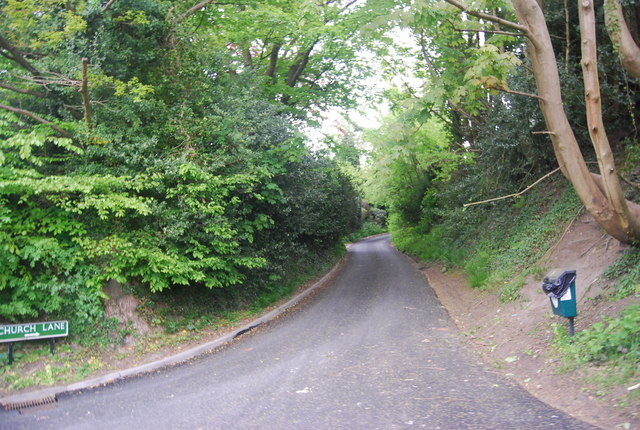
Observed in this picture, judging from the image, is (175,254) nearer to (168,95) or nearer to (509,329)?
(168,95)

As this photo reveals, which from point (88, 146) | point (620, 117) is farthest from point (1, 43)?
point (620, 117)

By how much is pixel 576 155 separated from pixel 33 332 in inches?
379

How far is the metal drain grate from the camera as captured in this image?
22.2 feet

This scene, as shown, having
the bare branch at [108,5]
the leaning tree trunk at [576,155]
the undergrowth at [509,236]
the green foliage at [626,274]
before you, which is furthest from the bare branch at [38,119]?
the green foliage at [626,274]

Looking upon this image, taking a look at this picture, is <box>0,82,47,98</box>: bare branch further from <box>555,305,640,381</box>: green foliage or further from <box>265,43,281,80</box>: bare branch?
<box>555,305,640,381</box>: green foliage

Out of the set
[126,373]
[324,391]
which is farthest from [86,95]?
[324,391]

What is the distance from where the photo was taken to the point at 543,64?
8172mm

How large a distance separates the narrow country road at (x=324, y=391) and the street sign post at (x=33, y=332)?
134cm

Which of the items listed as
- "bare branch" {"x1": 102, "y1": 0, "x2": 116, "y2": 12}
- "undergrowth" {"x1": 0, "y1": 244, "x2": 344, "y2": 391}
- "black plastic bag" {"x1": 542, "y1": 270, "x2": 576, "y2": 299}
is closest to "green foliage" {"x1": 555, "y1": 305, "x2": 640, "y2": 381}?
"black plastic bag" {"x1": 542, "y1": 270, "x2": 576, "y2": 299}

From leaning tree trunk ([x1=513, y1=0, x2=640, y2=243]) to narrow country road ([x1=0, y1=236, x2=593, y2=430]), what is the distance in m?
3.31

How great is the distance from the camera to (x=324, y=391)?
20.9ft

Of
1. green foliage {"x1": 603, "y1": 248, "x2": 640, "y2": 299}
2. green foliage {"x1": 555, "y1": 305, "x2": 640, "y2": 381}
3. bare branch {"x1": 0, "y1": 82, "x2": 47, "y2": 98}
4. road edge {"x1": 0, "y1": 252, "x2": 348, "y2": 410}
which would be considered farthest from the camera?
bare branch {"x1": 0, "y1": 82, "x2": 47, "y2": 98}

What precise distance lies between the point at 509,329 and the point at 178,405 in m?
5.91

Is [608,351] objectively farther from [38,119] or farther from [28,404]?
[38,119]
